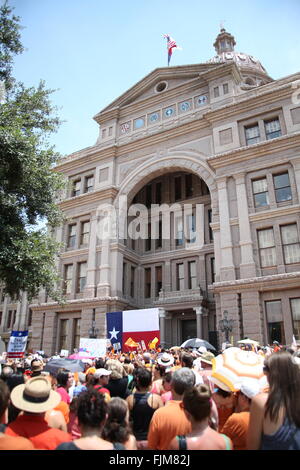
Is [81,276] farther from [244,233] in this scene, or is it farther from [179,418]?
[179,418]

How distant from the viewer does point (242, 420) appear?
13.3 ft

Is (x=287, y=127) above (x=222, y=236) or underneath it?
above

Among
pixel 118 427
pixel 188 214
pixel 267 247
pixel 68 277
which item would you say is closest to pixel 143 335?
pixel 267 247

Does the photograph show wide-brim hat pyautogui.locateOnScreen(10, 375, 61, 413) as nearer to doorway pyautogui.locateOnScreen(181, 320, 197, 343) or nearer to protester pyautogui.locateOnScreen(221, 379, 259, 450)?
protester pyautogui.locateOnScreen(221, 379, 259, 450)

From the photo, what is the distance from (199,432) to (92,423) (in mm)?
1023

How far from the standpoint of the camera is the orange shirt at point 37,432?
3.47 meters

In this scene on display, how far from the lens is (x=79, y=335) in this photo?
1111 inches

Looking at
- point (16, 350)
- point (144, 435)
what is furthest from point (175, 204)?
point (144, 435)

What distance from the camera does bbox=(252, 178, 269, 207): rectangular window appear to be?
23.4m

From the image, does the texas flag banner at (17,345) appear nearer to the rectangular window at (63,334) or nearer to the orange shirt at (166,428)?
the rectangular window at (63,334)

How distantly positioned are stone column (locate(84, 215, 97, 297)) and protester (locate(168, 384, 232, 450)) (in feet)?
82.7

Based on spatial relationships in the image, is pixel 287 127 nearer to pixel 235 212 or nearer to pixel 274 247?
pixel 235 212

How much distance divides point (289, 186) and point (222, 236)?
548 centimetres
